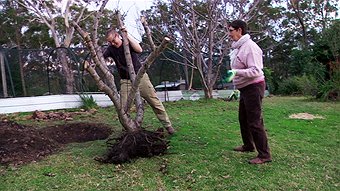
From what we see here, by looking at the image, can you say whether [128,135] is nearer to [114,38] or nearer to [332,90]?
[114,38]

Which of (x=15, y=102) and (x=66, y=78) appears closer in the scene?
(x=15, y=102)

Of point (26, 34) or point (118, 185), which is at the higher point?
point (26, 34)

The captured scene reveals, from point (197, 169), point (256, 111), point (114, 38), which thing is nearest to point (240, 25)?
point (256, 111)

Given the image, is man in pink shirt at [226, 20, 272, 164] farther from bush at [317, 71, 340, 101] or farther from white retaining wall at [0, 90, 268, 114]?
bush at [317, 71, 340, 101]

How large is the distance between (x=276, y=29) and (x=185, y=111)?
16192 mm

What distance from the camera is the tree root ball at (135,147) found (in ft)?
12.8

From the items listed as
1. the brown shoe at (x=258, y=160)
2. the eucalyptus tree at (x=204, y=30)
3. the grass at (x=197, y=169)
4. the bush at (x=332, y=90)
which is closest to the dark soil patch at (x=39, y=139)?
the grass at (x=197, y=169)

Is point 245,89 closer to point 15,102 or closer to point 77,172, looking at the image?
point 77,172

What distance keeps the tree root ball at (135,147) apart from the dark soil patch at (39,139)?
848 mm

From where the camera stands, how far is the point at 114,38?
15.0ft

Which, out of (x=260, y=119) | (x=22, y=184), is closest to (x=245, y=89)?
(x=260, y=119)

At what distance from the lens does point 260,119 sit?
3750 millimetres

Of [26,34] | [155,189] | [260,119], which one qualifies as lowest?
[155,189]

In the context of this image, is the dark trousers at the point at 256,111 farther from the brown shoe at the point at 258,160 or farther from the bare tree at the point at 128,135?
the bare tree at the point at 128,135
